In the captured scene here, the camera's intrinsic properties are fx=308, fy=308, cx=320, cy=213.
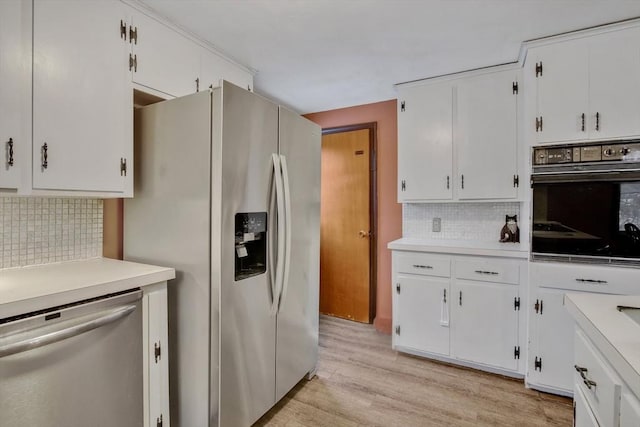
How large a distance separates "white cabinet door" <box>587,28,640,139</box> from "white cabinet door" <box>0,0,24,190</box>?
3.16m

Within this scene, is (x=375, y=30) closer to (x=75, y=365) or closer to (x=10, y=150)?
(x=10, y=150)

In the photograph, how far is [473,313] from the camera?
241 cm

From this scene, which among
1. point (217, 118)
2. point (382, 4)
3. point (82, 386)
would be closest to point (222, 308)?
point (82, 386)

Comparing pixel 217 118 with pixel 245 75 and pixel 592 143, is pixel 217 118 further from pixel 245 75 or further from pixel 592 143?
pixel 592 143

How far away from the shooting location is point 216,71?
7.41 ft

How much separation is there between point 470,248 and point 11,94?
9.32 ft

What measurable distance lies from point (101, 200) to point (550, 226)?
9.74 ft

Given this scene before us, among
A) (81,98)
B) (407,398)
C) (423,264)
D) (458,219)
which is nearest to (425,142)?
(458,219)

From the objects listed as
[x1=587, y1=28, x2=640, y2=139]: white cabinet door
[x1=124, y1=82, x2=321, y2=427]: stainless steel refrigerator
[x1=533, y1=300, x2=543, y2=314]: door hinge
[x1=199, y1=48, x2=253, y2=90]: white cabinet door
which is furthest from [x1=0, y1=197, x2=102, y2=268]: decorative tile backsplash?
[x1=587, y1=28, x2=640, y2=139]: white cabinet door

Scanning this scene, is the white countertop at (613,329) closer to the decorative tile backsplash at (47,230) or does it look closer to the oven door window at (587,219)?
the oven door window at (587,219)

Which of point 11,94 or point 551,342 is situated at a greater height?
point 11,94

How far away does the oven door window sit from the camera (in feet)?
6.24

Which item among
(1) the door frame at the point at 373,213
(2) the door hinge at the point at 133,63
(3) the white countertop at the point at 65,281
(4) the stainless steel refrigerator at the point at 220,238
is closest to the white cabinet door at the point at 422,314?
(1) the door frame at the point at 373,213

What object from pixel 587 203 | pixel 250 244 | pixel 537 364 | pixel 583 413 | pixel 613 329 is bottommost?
pixel 537 364
